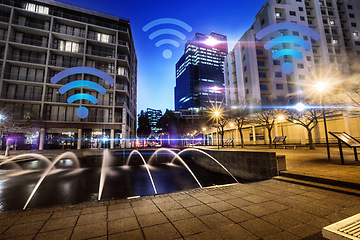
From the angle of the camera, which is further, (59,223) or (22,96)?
(22,96)

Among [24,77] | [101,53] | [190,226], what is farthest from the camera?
[101,53]

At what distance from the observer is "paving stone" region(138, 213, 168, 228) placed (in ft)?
10.0

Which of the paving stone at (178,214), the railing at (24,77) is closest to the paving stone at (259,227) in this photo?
the paving stone at (178,214)

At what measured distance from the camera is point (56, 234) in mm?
2711

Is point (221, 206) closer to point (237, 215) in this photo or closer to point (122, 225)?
point (237, 215)

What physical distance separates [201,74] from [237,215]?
133467 millimetres

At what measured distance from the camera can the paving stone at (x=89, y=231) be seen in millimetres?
2665

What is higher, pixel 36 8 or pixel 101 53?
pixel 36 8

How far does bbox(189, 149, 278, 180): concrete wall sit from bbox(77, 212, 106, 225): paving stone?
651cm

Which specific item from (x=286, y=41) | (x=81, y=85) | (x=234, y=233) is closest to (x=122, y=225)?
(x=234, y=233)

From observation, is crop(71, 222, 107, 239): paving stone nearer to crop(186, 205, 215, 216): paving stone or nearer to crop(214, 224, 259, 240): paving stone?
crop(186, 205, 215, 216): paving stone

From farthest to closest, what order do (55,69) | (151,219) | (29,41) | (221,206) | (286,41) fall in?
1. (286,41)
2. (55,69)
3. (29,41)
4. (221,206)
5. (151,219)

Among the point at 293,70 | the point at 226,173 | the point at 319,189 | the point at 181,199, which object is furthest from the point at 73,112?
the point at 293,70

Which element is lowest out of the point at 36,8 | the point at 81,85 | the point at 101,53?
the point at 81,85
